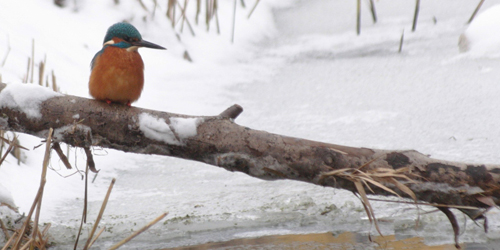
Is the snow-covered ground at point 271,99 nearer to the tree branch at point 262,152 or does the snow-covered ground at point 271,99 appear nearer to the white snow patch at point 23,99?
the tree branch at point 262,152

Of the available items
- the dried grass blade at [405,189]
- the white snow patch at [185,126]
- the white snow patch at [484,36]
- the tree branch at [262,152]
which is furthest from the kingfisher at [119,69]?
the white snow patch at [484,36]

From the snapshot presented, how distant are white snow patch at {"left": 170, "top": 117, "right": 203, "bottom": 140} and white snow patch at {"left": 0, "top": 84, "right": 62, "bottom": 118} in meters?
0.49

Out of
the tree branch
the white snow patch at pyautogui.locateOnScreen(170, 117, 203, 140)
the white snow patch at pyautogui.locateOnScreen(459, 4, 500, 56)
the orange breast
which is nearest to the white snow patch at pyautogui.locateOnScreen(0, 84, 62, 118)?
the tree branch

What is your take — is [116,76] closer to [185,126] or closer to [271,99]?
[185,126]

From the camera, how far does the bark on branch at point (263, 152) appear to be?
70.4 inches

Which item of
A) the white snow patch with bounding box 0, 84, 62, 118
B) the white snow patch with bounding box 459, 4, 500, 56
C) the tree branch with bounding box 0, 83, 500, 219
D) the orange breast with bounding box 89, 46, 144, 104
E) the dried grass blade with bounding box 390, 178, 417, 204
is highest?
the white snow patch with bounding box 459, 4, 500, 56

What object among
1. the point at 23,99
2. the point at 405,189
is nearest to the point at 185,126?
the point at 23,99

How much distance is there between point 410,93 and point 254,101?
1.18 m

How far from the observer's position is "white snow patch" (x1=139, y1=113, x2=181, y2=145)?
1893 millimetres

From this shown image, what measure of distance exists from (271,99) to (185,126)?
2.50 meters

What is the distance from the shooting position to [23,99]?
1935 mm

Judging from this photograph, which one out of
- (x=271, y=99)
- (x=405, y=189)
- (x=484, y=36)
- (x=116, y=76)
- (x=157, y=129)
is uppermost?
(x=484, y=36)

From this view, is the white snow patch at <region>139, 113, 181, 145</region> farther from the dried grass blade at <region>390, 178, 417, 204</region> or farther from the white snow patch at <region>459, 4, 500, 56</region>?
the white snow patch at <region>459, 4, 500, 56</region>

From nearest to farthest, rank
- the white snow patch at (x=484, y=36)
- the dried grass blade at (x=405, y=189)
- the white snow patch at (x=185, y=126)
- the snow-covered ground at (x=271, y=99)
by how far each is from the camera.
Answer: the dried grass blade at (x=405, y=189), the white snow patch at (x=185, y=126), the snow-covered ground at (x=271, y=99), the white snow patch at (x=484, y=36)
